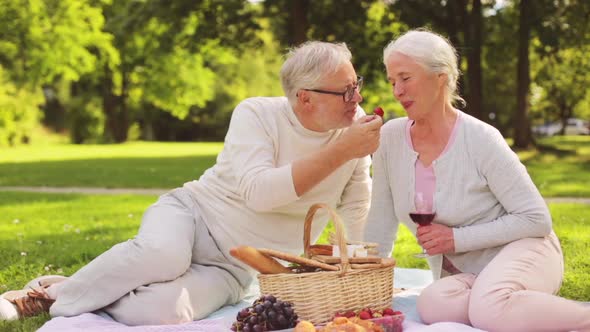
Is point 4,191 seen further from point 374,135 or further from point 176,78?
point 176,78

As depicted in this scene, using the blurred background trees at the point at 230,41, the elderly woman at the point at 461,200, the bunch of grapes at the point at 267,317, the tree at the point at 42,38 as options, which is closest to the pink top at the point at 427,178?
the elderly woman at the point at 461,200

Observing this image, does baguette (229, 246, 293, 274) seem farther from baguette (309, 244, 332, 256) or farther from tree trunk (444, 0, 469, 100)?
tree trunk (444, 0, 469, 100)

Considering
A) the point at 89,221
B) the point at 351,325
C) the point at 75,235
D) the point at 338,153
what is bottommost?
the point at 89,221

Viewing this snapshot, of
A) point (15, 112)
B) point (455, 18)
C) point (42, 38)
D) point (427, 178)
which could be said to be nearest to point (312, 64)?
point (427, 178)

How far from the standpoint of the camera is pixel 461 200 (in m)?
4.38

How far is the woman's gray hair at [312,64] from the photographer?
A: 14.6 ft

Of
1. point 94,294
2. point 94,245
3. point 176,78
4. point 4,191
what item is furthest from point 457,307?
point 176,78

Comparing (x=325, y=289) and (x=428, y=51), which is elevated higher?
(x=428, y=51)

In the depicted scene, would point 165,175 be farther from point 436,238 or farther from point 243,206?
point 436,238

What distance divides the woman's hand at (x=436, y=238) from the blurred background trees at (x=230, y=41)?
6.29 meters

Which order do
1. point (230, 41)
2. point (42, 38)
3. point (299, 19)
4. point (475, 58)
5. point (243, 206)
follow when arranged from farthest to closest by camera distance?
point (42, 38)
point (230, 41)
point (299, 19)
point (475, 58)
point (243, 206)

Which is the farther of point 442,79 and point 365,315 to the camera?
point 442,79

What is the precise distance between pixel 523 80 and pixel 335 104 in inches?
729

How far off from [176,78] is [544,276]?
131ft
